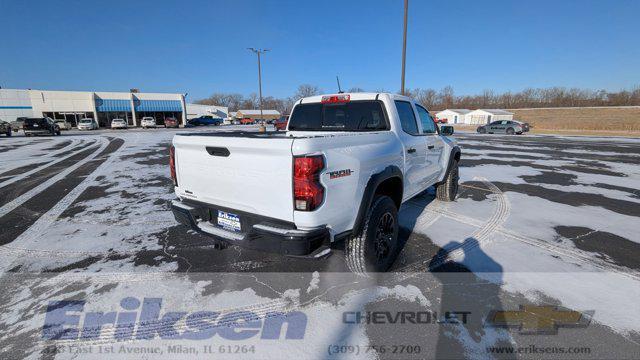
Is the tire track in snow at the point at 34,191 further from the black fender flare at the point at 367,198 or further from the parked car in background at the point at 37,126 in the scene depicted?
the parked car in background at the point at 37,126

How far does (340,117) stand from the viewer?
4270mm

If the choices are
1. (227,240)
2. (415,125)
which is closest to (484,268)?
(415,125)

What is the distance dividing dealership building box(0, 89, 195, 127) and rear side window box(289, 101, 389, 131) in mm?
53790

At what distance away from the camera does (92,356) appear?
2256 mm

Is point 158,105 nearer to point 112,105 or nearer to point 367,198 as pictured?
point 112,105

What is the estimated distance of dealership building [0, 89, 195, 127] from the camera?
42.4 m

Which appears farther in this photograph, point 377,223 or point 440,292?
point 377,223

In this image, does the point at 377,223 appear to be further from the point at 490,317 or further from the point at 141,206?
the point at 141,206

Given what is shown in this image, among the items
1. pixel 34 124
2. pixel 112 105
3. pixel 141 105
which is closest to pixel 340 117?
pixel 34 124

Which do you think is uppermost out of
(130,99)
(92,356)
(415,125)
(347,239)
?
(130,99)

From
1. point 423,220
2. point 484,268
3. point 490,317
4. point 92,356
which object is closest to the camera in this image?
point 92,356

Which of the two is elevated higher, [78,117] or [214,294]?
[78,117]

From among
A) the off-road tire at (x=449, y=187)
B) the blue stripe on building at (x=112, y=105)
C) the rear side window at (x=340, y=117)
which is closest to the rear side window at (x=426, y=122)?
the off-road tire at (x=449, y=187)

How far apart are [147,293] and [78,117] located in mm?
56044
